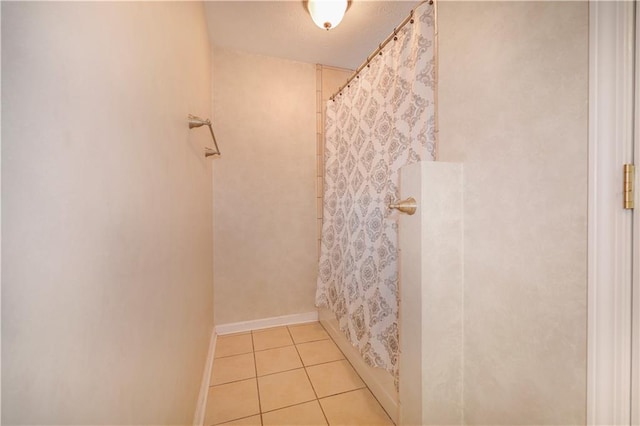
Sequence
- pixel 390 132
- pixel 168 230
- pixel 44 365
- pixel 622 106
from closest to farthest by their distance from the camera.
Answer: pixel 44 365, pixel 622 106, pixel 168 230, pixel 390 132

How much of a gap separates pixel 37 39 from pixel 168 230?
566 millimetres

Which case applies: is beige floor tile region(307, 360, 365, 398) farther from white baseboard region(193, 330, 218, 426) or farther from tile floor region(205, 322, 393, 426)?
white baseboard region(193, 330, 218, 426)

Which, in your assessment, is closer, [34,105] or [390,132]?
[34,105]

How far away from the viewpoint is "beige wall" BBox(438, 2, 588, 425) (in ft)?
1.76

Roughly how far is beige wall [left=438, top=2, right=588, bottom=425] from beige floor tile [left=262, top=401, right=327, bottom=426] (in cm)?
73

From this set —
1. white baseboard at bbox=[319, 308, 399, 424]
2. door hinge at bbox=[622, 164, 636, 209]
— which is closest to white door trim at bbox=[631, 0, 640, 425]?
door hinge at bbox=[622, 164, 636, 209]

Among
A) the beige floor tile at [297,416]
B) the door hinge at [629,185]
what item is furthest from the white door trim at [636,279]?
the beige floor tile at [297,416]

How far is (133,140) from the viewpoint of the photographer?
530mm

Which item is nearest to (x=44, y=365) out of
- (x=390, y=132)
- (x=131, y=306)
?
(x=131, y=306)

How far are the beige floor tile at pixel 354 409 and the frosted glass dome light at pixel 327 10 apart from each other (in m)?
2.18

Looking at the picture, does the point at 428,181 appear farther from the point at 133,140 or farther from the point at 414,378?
the point at 133,140

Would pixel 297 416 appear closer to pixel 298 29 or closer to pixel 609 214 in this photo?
pixel 609 214

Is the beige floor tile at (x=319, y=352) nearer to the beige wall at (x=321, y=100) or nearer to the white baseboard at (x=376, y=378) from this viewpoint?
the white baseboard at (x=376, y=378)

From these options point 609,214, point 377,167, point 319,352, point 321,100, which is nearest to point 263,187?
point 321,100
